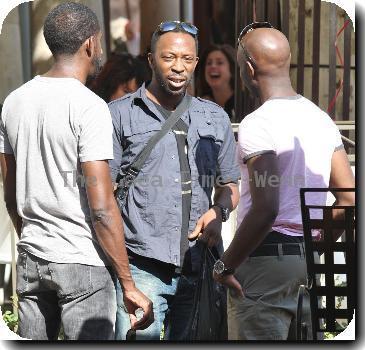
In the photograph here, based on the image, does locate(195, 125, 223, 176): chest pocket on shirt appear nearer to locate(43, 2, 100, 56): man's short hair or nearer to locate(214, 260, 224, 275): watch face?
locate(214, 260, 224, 275): watch face

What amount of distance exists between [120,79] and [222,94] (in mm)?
1252

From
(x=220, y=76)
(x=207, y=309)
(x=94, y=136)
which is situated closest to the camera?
(x=94, y=136)

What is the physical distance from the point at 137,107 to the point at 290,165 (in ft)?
2.49

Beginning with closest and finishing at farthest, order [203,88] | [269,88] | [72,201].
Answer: [72,201]
[269,88]
[203,88]

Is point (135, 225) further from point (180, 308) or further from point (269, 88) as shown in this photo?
point (269, 88)

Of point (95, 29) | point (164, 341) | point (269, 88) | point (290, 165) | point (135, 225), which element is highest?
point (95, 29)

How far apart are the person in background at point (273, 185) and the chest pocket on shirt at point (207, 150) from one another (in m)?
0.28

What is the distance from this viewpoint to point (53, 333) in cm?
375

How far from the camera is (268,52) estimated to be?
3887 mm

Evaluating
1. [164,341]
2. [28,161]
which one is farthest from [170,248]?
[28,161]

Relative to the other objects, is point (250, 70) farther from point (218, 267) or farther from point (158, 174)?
point (218, 267)

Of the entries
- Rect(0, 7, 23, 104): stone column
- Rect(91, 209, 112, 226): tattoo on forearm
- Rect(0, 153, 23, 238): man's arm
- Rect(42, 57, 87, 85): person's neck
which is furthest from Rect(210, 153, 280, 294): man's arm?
Rect(0, 7, 23, 104): stone column

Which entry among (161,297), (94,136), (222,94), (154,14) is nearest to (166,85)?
Result: (94,136)

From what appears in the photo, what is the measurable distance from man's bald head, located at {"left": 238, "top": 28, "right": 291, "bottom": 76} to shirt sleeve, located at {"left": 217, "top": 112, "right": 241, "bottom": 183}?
40 cm
